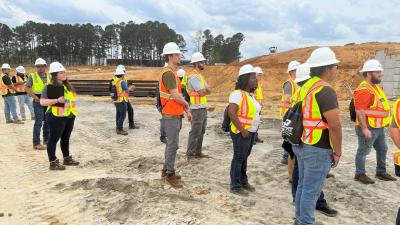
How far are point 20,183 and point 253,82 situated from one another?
3982mm

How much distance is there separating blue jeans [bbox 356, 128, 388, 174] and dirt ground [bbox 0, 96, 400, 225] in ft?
1.01

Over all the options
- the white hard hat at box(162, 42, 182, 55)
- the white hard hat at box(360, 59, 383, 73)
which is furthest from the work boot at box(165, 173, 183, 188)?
the white hard hat at box(360, 59, 383, 73)

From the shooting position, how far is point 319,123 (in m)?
3.58

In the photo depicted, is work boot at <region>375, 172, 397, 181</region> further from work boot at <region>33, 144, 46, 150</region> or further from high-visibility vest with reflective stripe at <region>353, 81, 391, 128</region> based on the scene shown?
work boot at <region>33, 144, 46, 150</region>

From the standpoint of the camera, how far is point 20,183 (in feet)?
20.2

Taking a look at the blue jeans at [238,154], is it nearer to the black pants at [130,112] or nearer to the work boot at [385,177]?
the work boot at [385,177]

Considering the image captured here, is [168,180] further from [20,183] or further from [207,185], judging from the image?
[20,183]

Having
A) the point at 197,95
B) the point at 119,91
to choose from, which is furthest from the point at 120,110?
the point at 197,95

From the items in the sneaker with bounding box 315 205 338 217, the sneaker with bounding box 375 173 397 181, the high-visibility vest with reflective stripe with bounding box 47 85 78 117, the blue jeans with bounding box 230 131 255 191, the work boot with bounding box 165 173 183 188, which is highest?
the high-visibility vest with reflective stripe with bounding box 47 85 78 117

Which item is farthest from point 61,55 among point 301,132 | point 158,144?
point 301,132

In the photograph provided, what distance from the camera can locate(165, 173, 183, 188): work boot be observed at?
565 cm

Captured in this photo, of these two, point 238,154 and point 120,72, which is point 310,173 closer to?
point 238,154

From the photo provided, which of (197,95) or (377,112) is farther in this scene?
(197,95)

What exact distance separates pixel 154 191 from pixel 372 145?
3.52m
